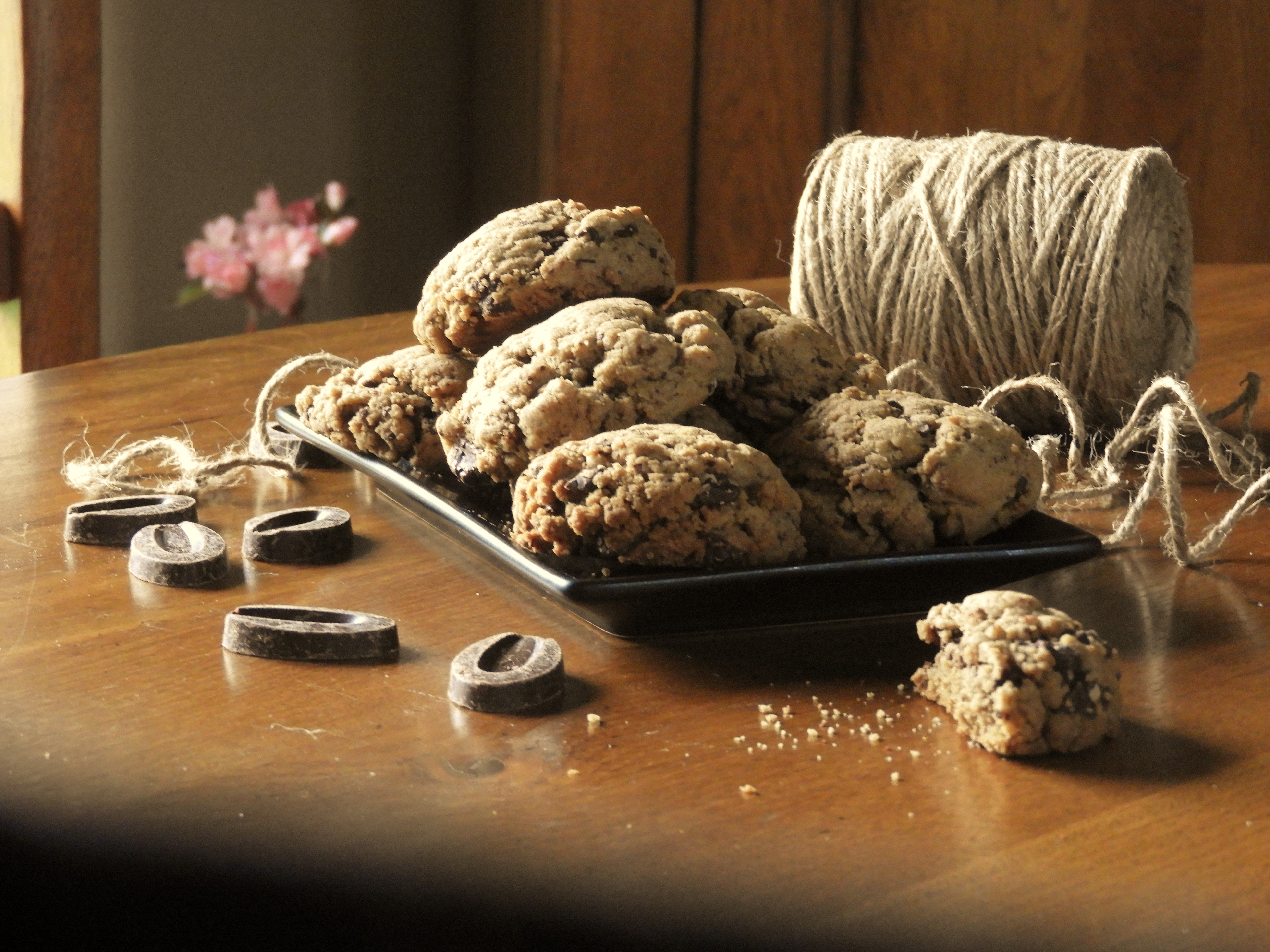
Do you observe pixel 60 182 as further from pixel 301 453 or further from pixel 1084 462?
pixel 1084 462

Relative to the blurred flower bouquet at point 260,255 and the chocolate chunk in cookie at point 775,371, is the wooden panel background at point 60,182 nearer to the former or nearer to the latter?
the blurred flower bouquet at point 260,255

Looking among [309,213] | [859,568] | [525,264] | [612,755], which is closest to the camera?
[612,755]

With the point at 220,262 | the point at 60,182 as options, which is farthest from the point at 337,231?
the point at 60,182

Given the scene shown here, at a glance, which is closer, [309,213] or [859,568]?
[859,568]

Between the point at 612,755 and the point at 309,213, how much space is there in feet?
7.53

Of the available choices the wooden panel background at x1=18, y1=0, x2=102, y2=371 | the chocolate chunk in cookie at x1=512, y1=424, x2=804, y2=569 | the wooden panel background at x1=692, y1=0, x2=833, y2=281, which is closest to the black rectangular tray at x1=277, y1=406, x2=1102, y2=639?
the chocolate chunk in cookie at x1=512, y1=424, x2=804, y2=569

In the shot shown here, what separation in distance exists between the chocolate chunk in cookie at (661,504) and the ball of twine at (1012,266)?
55 cm

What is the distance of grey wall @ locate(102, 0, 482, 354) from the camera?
8.52 ft

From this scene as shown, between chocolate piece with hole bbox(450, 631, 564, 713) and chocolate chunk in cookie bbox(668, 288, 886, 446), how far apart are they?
0.24 metres

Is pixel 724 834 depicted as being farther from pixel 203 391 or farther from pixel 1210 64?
pixel 1210 64

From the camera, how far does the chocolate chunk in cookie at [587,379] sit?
80 centimetres

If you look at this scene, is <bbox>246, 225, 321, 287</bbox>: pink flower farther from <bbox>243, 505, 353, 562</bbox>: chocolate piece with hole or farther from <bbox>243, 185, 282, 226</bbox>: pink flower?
A: <bbox>243, 505, 353, 562</bbox>: chocolate piece with hole

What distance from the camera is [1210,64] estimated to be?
2.95m

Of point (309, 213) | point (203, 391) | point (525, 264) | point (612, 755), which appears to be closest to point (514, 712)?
point (612, 755)
